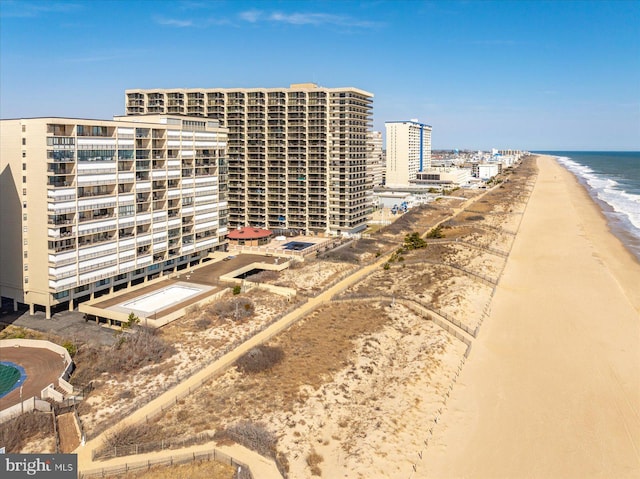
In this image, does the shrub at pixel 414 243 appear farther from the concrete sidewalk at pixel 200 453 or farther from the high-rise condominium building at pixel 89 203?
the concrete sidewalk at pixel 200 453

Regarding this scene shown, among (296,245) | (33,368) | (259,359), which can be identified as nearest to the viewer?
(33,368)

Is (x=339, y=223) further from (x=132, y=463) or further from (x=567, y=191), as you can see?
(x=567, y=191)

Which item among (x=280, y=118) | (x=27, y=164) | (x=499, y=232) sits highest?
(x=280, y=118)

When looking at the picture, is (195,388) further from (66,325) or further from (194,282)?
(194,282)

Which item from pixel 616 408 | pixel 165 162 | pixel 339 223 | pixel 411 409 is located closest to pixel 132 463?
pixel 411 409

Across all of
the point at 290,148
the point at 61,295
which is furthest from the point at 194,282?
the point at 290,148

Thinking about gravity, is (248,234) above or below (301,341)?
above

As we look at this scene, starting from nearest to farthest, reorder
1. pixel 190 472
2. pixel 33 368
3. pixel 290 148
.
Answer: pixel 190 472 → pixel 33 368 → pixel 290 148
